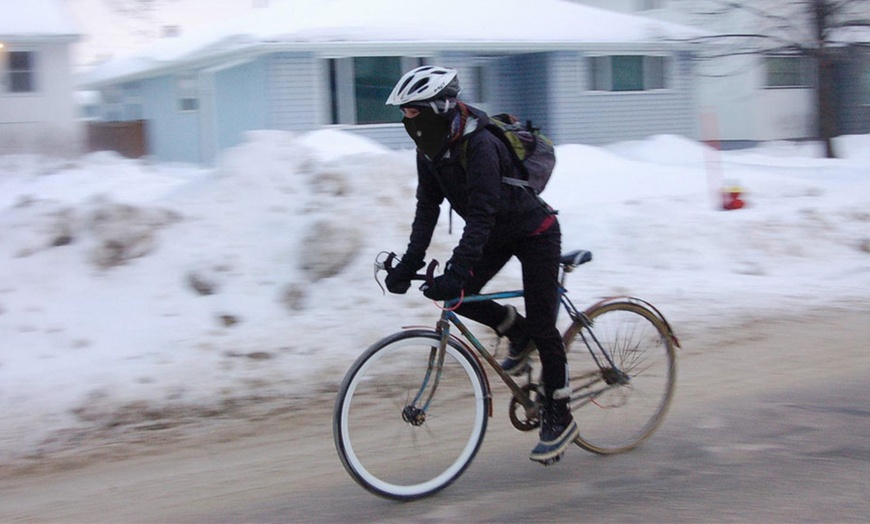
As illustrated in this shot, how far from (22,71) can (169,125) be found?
4.28 m

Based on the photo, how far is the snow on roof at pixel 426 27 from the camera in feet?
71.2

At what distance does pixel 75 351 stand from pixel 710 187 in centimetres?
1002

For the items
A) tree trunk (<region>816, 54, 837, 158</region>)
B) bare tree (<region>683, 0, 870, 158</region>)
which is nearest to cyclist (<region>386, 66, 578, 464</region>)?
bare tree (<region>683, 0, 870, 158</region>)

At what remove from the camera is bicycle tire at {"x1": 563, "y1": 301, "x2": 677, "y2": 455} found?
5363mm

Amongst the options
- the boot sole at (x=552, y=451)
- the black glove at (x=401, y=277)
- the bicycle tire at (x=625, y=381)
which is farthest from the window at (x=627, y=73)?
the black glove at (x=401, y=277)

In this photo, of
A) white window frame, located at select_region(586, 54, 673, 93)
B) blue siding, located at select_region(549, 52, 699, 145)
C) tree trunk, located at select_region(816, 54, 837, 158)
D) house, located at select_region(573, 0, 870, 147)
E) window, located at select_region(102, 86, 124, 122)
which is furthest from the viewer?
window, located at select_region(102, 86, 124, 122)

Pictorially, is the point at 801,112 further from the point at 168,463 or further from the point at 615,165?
the point at 168,463

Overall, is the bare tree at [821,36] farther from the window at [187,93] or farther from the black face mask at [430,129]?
the black face mask at [430,129]

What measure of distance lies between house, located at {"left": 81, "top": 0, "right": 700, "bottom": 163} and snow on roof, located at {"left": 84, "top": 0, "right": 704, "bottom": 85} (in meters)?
0.05

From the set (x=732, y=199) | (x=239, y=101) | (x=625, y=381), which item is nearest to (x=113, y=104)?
(x=239, y=101)

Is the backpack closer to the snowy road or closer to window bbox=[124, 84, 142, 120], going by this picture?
the snowy road

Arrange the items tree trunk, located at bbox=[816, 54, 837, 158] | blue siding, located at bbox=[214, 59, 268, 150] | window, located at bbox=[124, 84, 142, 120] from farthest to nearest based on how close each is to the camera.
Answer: window, located at bbox=[124, 84, 142, 120], blue siding, located at bbox=[214, 59, 268, 150], tree trunk, located at bbox=[816, 54, 837, 158]

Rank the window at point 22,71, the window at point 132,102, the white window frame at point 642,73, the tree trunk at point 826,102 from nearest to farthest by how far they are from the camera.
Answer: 1. the tree trunk at point 826,102
2. the white window frame at point 642,73
3. the window at point 22,71
4. the window at point 132,102

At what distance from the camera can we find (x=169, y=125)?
2894 cm
